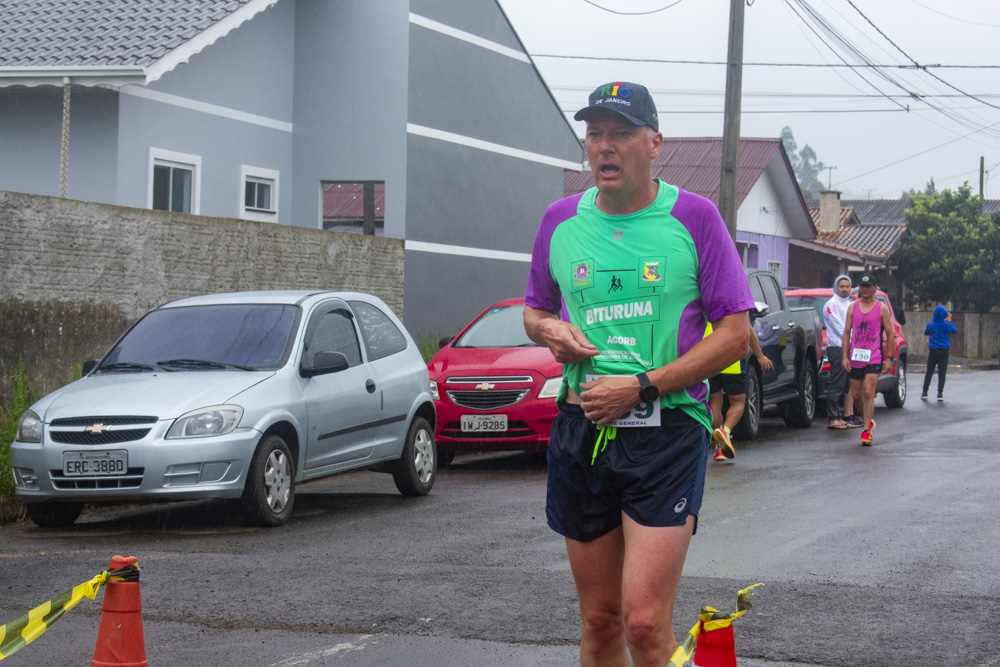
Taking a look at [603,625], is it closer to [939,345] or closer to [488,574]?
[488,574]

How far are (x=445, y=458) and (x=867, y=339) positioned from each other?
16.7 feet

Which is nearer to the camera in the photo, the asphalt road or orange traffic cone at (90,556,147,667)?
orange traffic cone at (90,556,147,667)

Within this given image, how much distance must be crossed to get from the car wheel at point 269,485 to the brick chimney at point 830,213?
150ft

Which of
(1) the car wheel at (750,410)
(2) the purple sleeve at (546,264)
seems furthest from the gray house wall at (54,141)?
(2) the purple sleeve at (546,264)

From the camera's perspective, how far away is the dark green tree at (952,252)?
43031mm

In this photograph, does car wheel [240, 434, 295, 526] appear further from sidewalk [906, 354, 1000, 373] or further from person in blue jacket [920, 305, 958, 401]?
sidewalk [906, 354, 1000, 373]

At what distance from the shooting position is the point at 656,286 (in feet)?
12.1

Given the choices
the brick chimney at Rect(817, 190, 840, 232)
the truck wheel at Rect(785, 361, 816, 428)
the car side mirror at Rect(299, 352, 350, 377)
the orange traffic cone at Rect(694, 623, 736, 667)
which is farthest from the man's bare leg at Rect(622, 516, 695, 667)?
the brick chimney at Rect(817, 190, 840, 232)

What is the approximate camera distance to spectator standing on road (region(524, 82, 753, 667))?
3611 mm

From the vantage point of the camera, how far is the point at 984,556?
301 inches

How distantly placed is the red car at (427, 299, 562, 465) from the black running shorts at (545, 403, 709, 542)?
8406 millimetres

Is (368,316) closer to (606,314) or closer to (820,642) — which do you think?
(820,642)

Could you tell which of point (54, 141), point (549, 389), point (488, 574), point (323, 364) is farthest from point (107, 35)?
point (488, 574)

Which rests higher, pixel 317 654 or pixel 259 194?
pixel 259 194
